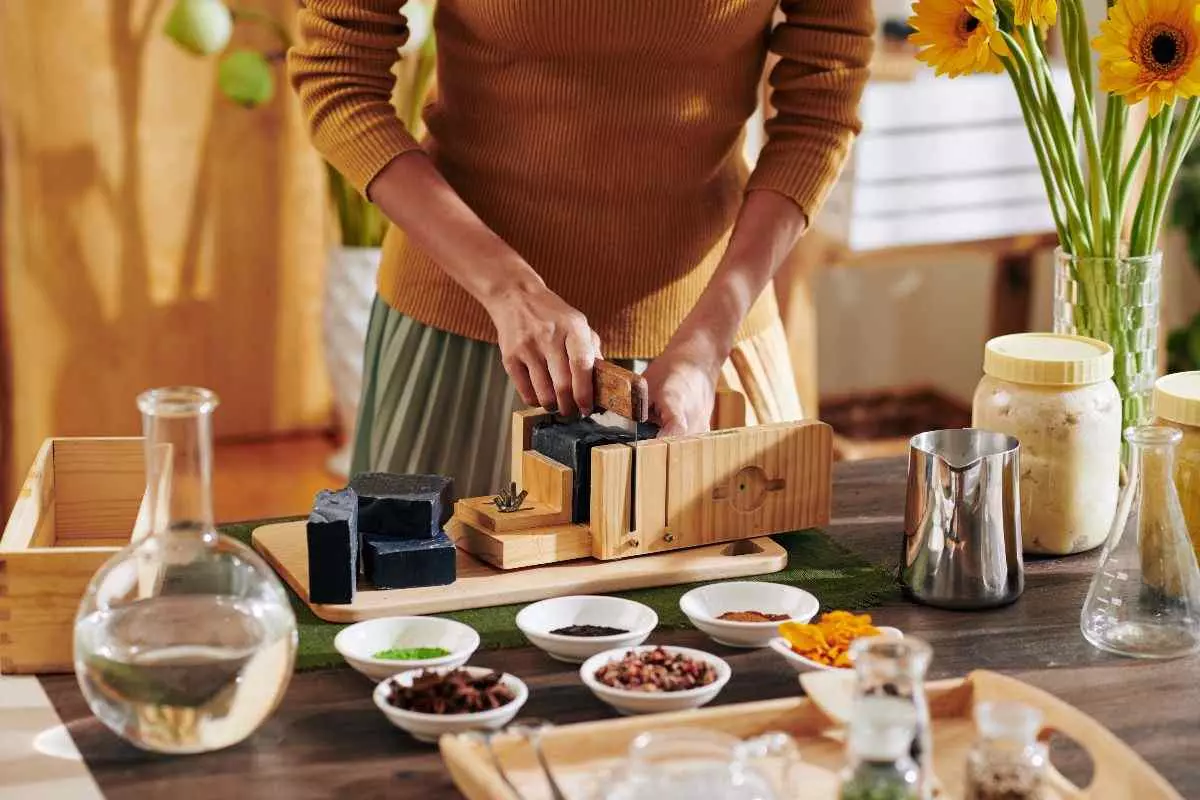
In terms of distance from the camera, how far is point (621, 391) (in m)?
1.59

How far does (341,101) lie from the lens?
1940mm

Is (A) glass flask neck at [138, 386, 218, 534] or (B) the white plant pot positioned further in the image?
(B) the white plant pot

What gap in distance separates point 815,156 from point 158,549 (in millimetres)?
1070

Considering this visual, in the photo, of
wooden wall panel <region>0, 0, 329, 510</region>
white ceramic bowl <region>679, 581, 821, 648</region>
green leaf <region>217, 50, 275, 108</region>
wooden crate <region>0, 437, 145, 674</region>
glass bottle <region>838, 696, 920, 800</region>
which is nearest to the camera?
glass bottle <region>838, 696, 920, 800</region>

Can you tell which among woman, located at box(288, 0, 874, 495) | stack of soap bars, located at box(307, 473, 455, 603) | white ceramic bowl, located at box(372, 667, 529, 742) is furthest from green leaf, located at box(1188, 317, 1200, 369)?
white ceramic bowl, located at box(372, 667, 529, 742)

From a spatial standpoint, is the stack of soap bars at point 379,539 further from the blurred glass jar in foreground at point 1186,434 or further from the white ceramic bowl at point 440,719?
the blurred glass jar in foreground at point 1186,434

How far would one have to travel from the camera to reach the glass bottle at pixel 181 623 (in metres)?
1.17

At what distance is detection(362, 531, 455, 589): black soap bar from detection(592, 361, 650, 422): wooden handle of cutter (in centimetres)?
22

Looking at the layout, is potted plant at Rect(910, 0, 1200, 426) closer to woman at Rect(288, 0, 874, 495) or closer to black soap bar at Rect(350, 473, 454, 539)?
woman at Rect(288, 0, 874, 495)

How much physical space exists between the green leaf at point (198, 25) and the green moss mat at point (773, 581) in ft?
6.89

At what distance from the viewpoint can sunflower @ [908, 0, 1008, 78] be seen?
1603mm

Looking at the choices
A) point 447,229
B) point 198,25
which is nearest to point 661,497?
point 447,229

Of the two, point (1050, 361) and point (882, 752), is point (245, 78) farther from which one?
point (882, 752)

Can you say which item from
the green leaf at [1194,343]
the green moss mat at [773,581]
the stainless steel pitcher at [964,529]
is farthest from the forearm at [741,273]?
Answer: the green leaf at [1194,343]
